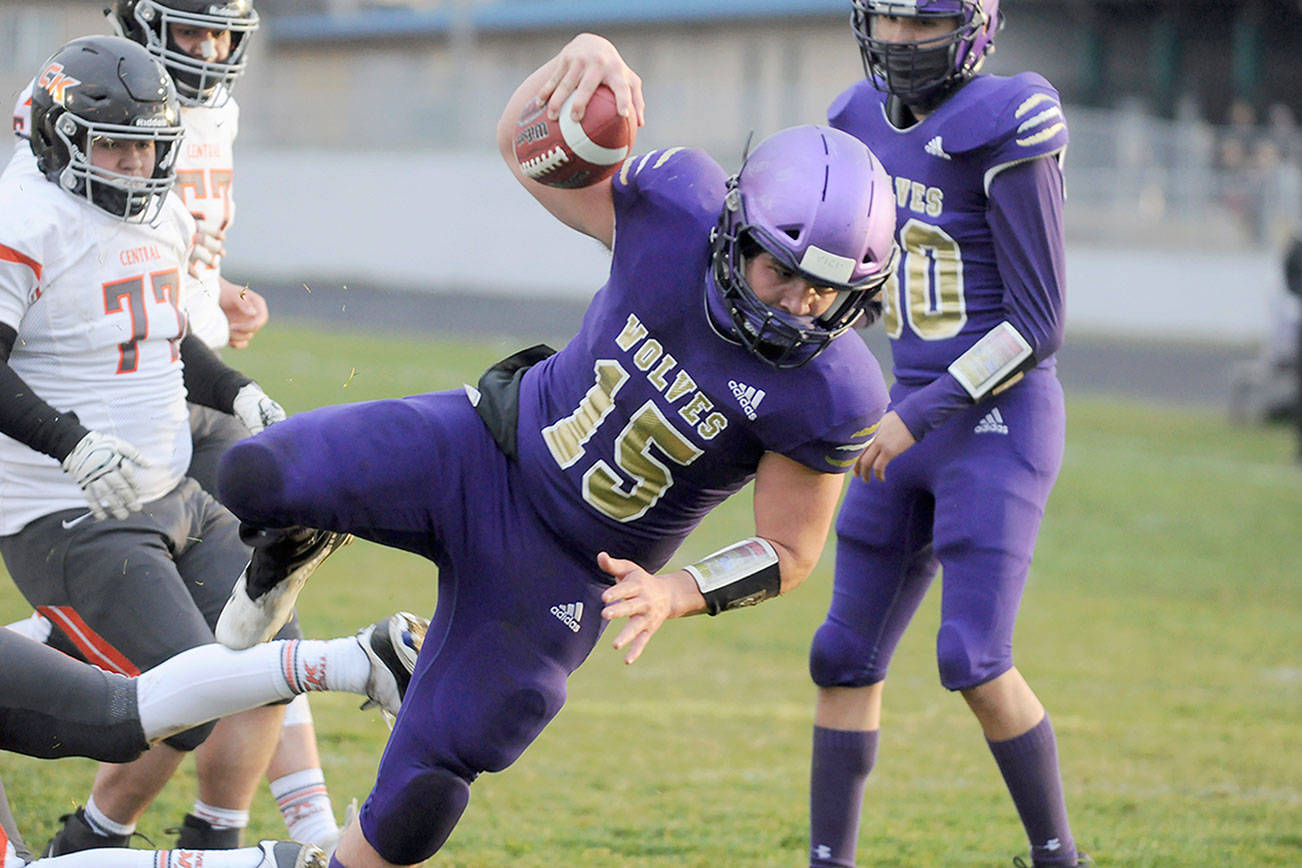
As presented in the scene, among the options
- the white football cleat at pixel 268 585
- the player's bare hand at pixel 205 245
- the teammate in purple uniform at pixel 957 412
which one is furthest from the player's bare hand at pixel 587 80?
the player's bare hand at pixel 205 245

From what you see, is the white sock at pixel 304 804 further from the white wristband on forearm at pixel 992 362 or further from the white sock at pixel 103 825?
the white wristband on forearm at pixel 992 362

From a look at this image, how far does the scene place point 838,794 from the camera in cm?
400

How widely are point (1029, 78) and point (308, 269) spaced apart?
68.2 feet

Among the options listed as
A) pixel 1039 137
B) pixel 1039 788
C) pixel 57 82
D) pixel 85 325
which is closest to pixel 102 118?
pixel 57 82

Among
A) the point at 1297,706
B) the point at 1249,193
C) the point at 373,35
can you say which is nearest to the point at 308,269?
the point at 373,35

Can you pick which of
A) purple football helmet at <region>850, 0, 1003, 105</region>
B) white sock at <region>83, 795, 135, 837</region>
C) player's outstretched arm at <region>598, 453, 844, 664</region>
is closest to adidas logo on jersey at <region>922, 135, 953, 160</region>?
purple football helmet at <region>850, 0, 1003, 105</region>

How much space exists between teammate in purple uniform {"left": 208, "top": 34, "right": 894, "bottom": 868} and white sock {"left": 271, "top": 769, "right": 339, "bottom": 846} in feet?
2.53

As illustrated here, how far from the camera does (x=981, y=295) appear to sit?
3.98 m

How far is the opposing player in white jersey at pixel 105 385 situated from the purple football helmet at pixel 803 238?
1441 millimetres

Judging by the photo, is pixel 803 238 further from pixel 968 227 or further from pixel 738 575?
pixel 968 227

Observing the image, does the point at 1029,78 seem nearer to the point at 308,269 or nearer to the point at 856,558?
the point at 856,558

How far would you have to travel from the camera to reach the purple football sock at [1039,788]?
387 cm

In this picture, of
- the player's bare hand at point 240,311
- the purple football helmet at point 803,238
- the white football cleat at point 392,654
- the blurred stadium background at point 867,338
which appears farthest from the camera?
the blurred stadium background at point 867,338

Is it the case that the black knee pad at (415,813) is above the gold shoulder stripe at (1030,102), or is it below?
below
